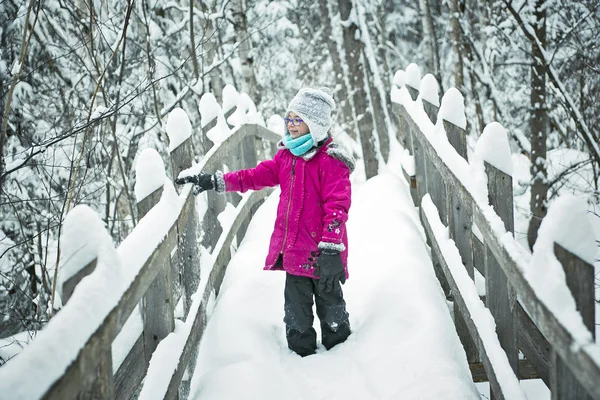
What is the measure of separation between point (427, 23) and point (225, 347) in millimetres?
11173

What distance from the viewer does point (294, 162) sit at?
3529 mm

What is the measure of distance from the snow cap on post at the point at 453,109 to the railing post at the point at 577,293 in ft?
7.21

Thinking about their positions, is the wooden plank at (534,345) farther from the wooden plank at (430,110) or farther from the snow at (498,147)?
the wooden plank at (430,110)

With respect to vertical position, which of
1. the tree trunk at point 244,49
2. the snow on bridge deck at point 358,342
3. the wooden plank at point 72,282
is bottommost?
the snow on bridge deck at point 358,342

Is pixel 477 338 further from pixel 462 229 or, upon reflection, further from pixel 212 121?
pixel 212 121

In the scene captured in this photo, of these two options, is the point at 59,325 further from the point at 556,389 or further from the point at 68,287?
the point at 556,389

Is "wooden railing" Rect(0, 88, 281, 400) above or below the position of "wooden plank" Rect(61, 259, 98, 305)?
below

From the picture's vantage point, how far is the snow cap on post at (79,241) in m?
1.75

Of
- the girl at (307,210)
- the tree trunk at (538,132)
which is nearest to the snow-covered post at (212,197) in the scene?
the girl at (307,210)

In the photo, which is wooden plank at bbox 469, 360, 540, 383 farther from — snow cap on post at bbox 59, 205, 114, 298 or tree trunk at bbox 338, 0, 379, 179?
tree trunk at bbox 338, 0, 379, 179

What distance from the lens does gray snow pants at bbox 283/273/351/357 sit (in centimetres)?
350

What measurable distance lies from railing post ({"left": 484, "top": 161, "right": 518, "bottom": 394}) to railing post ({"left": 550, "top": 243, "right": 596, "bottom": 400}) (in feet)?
2.62

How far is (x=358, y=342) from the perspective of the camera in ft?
11.5

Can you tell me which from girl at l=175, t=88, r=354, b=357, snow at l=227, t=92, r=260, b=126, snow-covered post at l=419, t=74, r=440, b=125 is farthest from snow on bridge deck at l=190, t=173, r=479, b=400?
snow at l=227, t=92, r=260, b=126
